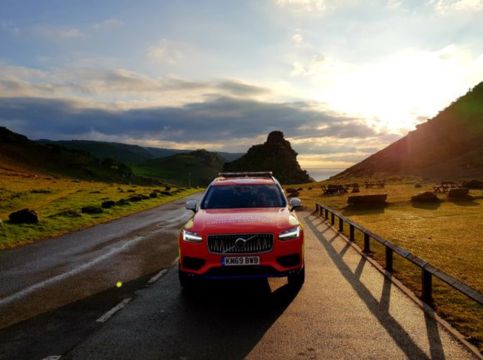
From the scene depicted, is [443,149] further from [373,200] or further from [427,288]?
[427,288]

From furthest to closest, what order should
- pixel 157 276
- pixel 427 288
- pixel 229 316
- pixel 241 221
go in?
pixel 157 276 < pixel 241 221 < pixel 427 288 < pixel 229 316

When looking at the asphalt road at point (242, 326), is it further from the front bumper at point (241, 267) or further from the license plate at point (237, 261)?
the license plate at point (237, 261)

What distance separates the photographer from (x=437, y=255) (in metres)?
12.3

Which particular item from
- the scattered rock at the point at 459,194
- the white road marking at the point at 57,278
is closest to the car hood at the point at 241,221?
the white road marking at the point at 57,278

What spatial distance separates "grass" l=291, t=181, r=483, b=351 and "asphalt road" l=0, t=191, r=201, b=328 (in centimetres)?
629

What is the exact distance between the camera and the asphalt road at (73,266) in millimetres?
8078

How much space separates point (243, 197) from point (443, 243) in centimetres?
806

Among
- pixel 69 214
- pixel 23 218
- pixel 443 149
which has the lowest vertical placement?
pixel 69 214

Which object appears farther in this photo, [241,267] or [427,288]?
[427,288]

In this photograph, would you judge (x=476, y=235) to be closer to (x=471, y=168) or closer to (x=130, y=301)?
(x=130, y=301)

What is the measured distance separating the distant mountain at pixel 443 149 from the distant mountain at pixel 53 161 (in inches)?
3512

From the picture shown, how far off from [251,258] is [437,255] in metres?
7.20

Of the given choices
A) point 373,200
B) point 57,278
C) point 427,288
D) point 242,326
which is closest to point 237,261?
point 242,326

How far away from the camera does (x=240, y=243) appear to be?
7.55 m
